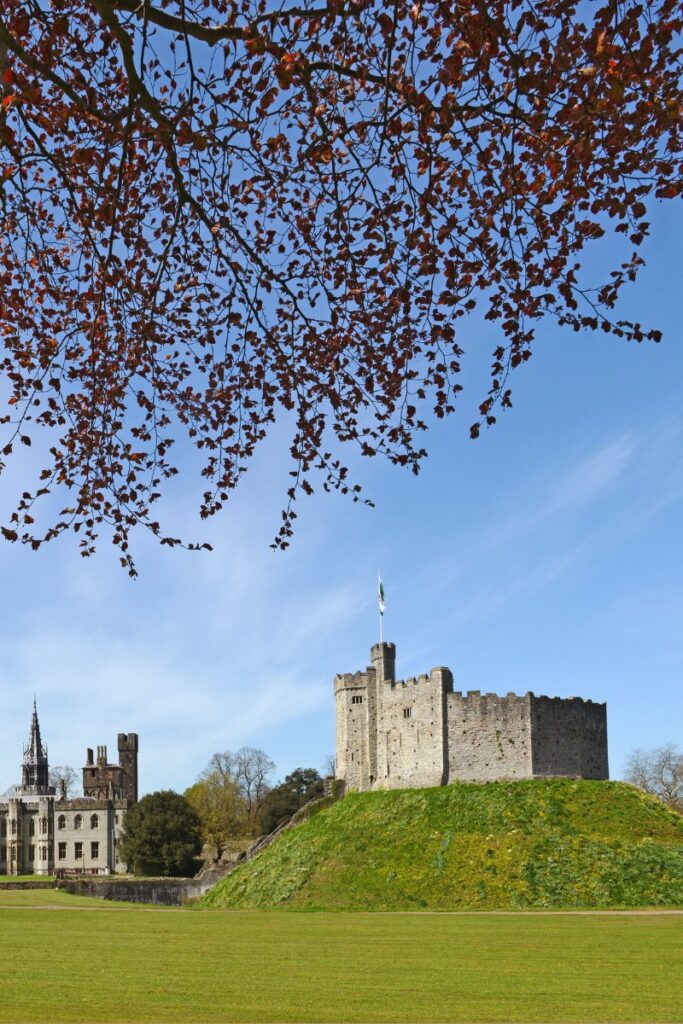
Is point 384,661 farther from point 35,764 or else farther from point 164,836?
point 35,764

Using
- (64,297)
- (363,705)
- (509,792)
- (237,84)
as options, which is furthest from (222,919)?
(237,84)

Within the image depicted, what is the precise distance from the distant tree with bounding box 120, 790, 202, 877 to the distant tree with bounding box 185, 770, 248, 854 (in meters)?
3.93

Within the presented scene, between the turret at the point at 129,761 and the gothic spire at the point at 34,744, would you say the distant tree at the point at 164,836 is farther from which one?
the gothic spire at the point at 34,744

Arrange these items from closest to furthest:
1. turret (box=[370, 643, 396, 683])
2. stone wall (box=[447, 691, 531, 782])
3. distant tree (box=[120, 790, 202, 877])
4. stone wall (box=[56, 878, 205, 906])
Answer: stone wall (box=[447, 691, 531, 782])
stone wall (box=[56, 878, 205, 906])
turret (box=[370, 643, 396, 683])
distant tree (box=[120, 790, 202, 877])

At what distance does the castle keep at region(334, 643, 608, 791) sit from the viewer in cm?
5025

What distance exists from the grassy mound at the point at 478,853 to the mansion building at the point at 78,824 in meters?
37.5

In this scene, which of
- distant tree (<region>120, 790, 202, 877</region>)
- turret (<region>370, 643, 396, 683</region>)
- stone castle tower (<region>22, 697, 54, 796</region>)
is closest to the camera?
turret (<region>370, 643, 396, 683</region>)

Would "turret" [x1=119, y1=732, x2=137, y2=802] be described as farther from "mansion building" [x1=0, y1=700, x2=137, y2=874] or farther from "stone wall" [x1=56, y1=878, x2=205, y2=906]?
"stone wall" [x1=56, y1=878, x2=205, y2=906]

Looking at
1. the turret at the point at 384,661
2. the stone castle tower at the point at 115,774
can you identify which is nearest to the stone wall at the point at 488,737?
the turret at the point at 384,661

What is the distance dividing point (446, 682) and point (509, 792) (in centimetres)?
642

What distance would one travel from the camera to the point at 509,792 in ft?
157

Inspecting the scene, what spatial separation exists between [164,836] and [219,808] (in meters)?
15.9

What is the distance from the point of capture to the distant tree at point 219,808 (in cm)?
7694

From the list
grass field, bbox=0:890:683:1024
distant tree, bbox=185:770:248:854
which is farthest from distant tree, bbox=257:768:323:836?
grass field, bbox=0:890:683:1024
